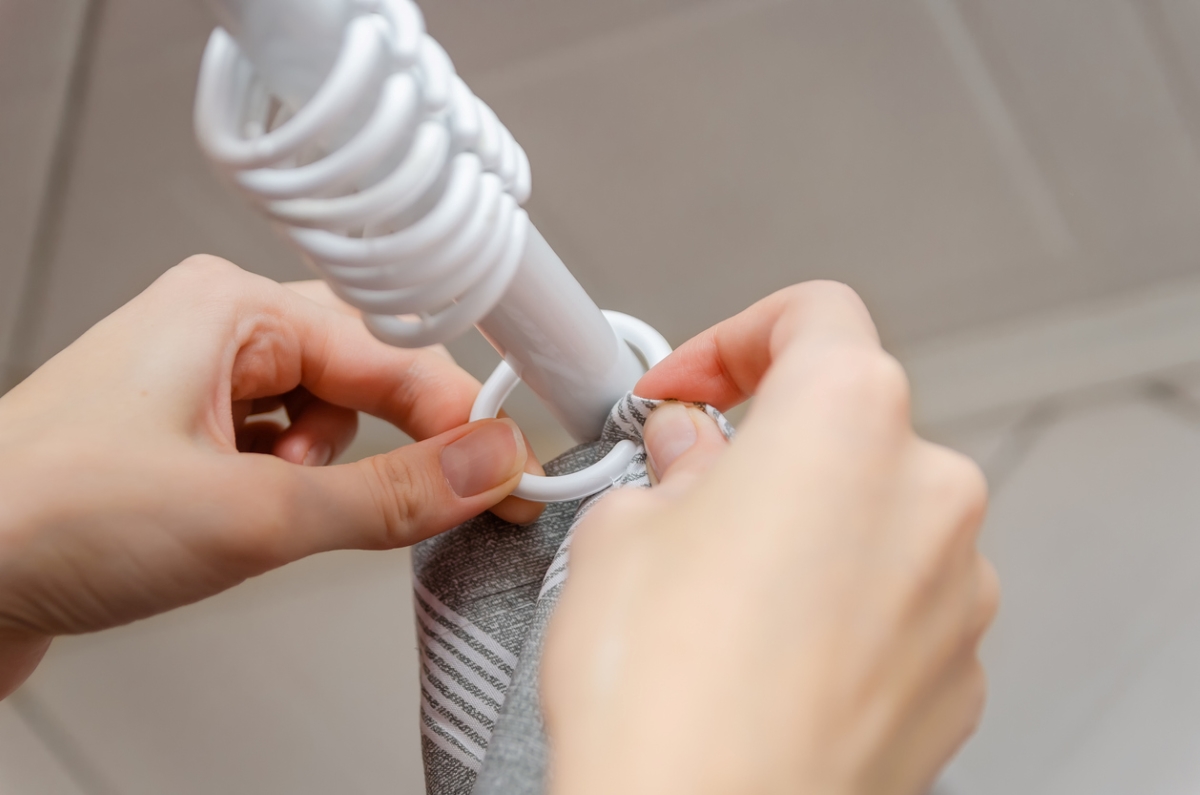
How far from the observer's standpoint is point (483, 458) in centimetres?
34

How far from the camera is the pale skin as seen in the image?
188 mm

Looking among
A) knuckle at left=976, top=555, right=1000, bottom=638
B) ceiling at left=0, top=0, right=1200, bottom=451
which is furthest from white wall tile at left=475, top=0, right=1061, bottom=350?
knuckle at left=976, top=555, right=1000, bottom=638

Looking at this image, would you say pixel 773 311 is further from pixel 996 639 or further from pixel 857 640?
pixel 996 639

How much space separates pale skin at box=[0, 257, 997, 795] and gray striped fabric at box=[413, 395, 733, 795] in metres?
0.02

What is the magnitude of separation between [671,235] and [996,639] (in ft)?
1.07

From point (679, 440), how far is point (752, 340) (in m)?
0.05

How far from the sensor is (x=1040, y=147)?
20.6 inches

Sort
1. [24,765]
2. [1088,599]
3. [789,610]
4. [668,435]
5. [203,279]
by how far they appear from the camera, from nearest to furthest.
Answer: [789,610], [668,435], [203,279], [1088,599], [24,765]

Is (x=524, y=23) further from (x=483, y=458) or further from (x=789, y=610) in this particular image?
(x=789, y=610)

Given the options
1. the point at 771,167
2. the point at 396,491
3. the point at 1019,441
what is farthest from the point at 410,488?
the point at 1019,441

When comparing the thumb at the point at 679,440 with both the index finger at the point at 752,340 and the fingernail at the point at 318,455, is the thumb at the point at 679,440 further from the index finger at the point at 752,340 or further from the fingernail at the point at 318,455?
the fingernail at the point at 318,455

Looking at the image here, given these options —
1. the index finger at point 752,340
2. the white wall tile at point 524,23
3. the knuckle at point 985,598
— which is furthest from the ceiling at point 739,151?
the knuckle at point 985,598

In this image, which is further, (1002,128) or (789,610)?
(1002,128)

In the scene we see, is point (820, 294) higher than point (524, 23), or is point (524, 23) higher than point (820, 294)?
point (524, 23)
